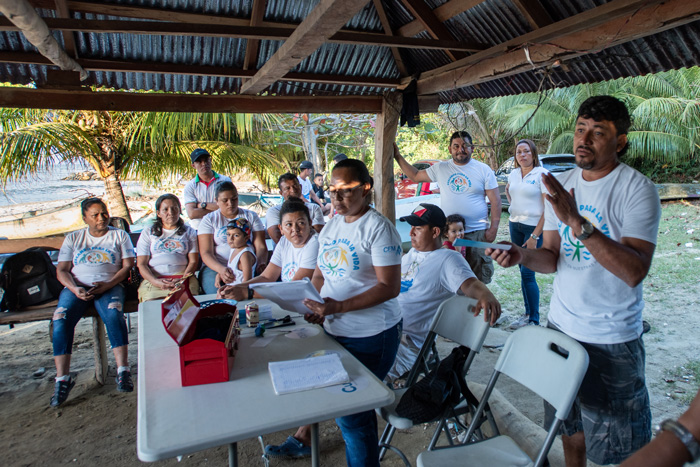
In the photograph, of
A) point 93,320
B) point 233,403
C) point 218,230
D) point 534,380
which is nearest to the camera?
point 233,403

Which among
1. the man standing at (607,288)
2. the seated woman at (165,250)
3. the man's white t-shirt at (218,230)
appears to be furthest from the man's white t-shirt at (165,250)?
the man standing at (607,288)

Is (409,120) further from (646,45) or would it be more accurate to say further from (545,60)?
(646,45)

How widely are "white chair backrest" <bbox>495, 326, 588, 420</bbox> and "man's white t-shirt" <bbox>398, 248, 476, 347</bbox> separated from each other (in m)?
0.73

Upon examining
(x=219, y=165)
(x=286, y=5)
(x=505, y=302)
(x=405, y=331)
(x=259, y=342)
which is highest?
(x=286, y=5)

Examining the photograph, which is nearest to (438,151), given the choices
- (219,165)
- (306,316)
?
(219,165)

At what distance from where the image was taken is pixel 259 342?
236 centimetres

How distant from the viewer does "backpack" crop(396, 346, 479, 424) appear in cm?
223

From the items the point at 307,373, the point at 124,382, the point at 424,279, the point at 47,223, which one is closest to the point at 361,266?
the point at 307,373

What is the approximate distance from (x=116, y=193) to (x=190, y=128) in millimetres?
1578

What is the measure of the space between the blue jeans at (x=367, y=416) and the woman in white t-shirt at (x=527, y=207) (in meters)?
2.82

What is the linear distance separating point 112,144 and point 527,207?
5772mm

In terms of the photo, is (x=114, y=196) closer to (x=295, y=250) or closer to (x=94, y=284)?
(x=94, y=284)

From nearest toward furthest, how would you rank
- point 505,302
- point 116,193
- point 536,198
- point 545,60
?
point 545,60 < point 536,198 < point 505,302 < point 116,193

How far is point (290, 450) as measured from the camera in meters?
2.87
